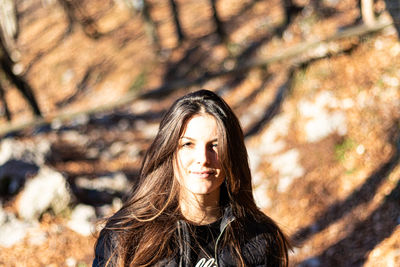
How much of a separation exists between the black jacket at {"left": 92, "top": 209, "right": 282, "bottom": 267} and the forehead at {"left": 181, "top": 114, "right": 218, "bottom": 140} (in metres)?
0.58

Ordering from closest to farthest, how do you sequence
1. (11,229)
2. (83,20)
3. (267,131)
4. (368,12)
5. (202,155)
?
(202,155), (11,229), (267,131), (368,12), (83,20)

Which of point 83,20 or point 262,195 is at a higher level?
point 83,20

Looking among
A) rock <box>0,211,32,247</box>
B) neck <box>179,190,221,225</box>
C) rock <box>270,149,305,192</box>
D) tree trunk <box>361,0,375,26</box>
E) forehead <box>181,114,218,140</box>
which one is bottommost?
rock <box>270,149,305,192</box>

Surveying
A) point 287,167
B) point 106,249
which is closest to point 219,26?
point 287,167

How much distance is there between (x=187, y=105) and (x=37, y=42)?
20.7m

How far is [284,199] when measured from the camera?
284 inches

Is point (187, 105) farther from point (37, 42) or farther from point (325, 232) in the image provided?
point (37, 42)

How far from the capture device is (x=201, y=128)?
2504 millimetres

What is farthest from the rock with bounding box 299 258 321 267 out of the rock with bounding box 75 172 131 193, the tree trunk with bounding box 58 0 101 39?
the tree trunk with bounding box 58 0 101 39

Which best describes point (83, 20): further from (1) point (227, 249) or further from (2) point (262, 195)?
(1) point (227, 249)

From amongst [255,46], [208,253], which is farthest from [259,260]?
[255,46]

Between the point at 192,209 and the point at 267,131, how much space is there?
6649 millimetres

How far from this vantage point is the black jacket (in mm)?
2482

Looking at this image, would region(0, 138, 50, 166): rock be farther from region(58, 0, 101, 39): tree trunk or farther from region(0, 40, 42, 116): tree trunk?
region(58, 0, 101, 39): tree trunk
